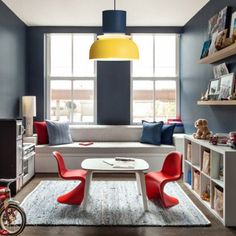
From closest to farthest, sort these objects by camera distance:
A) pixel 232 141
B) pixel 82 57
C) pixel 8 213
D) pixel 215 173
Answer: pixel 8 213, pixel 232 141, pixel 215 173, pixel 82 57

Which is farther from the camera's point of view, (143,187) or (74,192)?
(74,192)

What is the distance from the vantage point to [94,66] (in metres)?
7.43

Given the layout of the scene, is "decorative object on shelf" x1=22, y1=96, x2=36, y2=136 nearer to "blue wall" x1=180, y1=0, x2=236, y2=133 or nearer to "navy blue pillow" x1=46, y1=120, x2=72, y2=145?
"navy blue pillow" x1=46, y1=120, x2=72, y2=145

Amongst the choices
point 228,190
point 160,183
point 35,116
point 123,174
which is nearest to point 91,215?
point 160,183

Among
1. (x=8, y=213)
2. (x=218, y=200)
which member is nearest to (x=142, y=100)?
(x=218, y=200)

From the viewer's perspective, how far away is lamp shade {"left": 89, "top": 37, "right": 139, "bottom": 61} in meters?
3.88

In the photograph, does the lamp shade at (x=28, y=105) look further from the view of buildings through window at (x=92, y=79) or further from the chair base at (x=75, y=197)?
the chair base at (x=75, y=197)

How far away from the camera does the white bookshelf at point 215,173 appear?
11.7 feet

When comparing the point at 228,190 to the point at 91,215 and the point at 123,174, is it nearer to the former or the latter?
the point at 91,215

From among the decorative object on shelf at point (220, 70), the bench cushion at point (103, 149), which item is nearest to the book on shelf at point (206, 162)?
the decorative object on shelf at point (220, 70)

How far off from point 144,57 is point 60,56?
184 cm

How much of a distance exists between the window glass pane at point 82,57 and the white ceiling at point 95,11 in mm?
403

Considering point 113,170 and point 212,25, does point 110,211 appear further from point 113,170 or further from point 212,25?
point 212,25

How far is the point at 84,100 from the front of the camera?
24.5 ft
